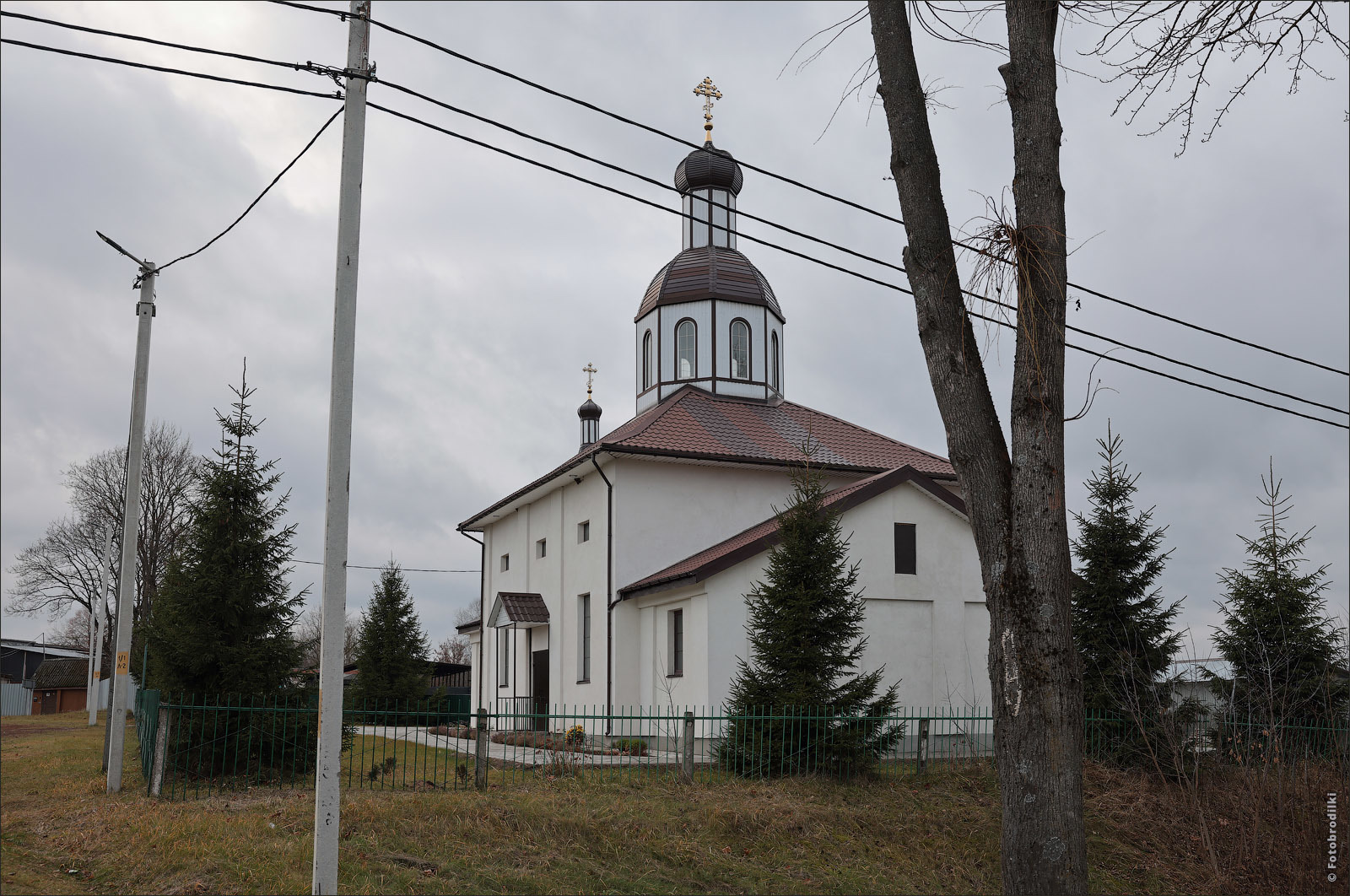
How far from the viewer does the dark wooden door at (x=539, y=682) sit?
79.3ft

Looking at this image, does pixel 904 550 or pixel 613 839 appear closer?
pixel 613 839

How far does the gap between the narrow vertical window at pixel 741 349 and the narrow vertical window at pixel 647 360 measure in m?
2.24

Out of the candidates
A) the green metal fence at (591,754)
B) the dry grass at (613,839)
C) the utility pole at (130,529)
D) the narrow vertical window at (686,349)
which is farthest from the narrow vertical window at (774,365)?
the utility pole at (130,529)

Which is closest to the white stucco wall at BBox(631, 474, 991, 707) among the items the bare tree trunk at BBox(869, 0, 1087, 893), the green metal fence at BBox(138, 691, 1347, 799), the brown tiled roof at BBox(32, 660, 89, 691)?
the green metal fence at BBox(138, 691, 1347, 799)

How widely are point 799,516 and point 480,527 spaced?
16.7 meters

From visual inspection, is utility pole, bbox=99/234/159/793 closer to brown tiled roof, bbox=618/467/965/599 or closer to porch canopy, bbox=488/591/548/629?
brown tiled roof, bbox=618/467/965/599

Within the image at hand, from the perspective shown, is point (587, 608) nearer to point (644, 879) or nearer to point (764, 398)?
point (764, 398)

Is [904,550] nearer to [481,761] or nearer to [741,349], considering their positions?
[741,349]

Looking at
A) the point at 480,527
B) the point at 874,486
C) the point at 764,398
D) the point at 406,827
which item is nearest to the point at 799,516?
the point at 874,486

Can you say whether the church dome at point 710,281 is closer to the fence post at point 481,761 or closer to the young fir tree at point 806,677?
the young fir tree at point 806,677

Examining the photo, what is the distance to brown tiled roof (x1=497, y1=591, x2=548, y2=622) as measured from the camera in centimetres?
2381

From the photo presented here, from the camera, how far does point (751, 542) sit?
18312mm

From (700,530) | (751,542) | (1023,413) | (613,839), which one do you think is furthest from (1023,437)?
(700,530)

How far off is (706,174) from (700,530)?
35.1 ft
